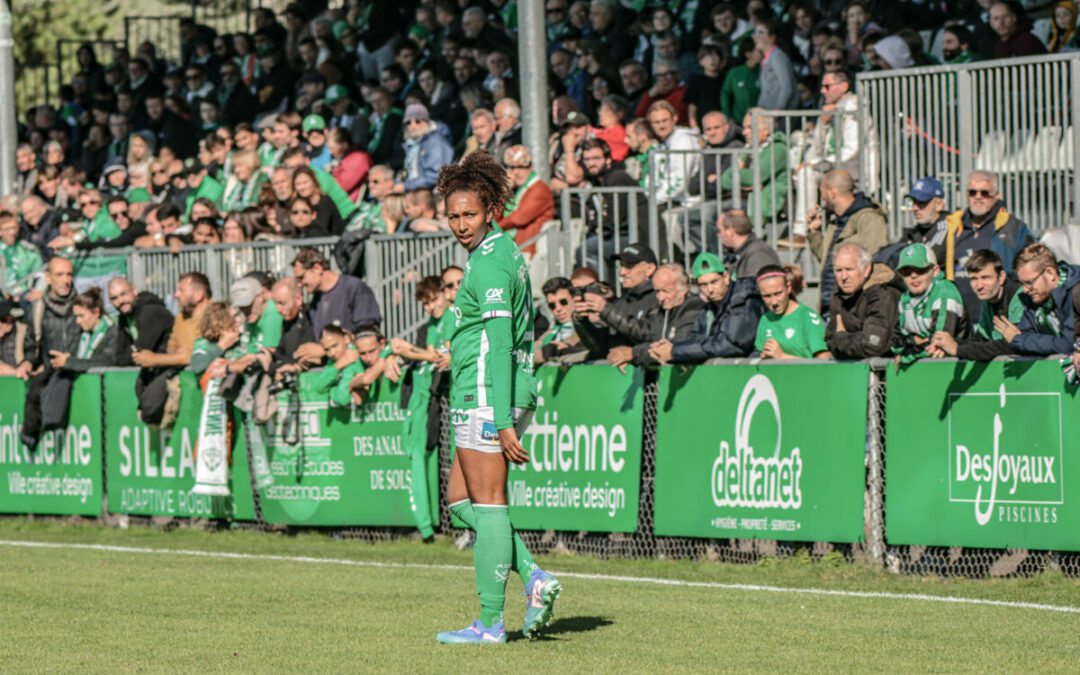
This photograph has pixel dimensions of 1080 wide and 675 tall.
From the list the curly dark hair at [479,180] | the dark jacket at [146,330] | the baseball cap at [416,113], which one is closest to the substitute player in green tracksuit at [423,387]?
the dark jacket at [146,330]

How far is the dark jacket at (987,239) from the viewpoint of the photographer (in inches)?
500

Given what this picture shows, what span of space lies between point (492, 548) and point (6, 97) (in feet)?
50.5

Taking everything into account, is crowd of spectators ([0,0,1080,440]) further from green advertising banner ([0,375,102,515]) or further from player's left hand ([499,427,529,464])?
player's left hand ([499,427,529,464])

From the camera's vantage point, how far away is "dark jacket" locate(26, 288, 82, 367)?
17.3 meters

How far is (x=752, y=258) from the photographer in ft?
43.7

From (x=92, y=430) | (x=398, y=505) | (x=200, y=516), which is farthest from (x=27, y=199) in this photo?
(x=398, y=505)

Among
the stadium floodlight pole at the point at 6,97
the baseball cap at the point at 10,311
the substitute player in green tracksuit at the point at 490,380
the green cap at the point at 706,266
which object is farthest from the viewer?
the stadium floodlight pole at the point at 6,97

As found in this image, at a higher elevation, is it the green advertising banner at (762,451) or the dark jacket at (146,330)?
the dark jacket at (146,330)

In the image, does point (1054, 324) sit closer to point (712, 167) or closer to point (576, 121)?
point (712, 167)

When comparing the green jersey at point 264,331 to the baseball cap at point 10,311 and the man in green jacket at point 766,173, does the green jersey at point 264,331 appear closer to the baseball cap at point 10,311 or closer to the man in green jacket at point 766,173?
the baseball cap at point 10,311

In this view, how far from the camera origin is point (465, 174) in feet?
26.5

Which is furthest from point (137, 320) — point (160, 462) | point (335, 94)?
point (335, 94)

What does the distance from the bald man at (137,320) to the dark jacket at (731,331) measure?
5671 mm

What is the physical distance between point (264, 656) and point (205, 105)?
18180 millimetres
